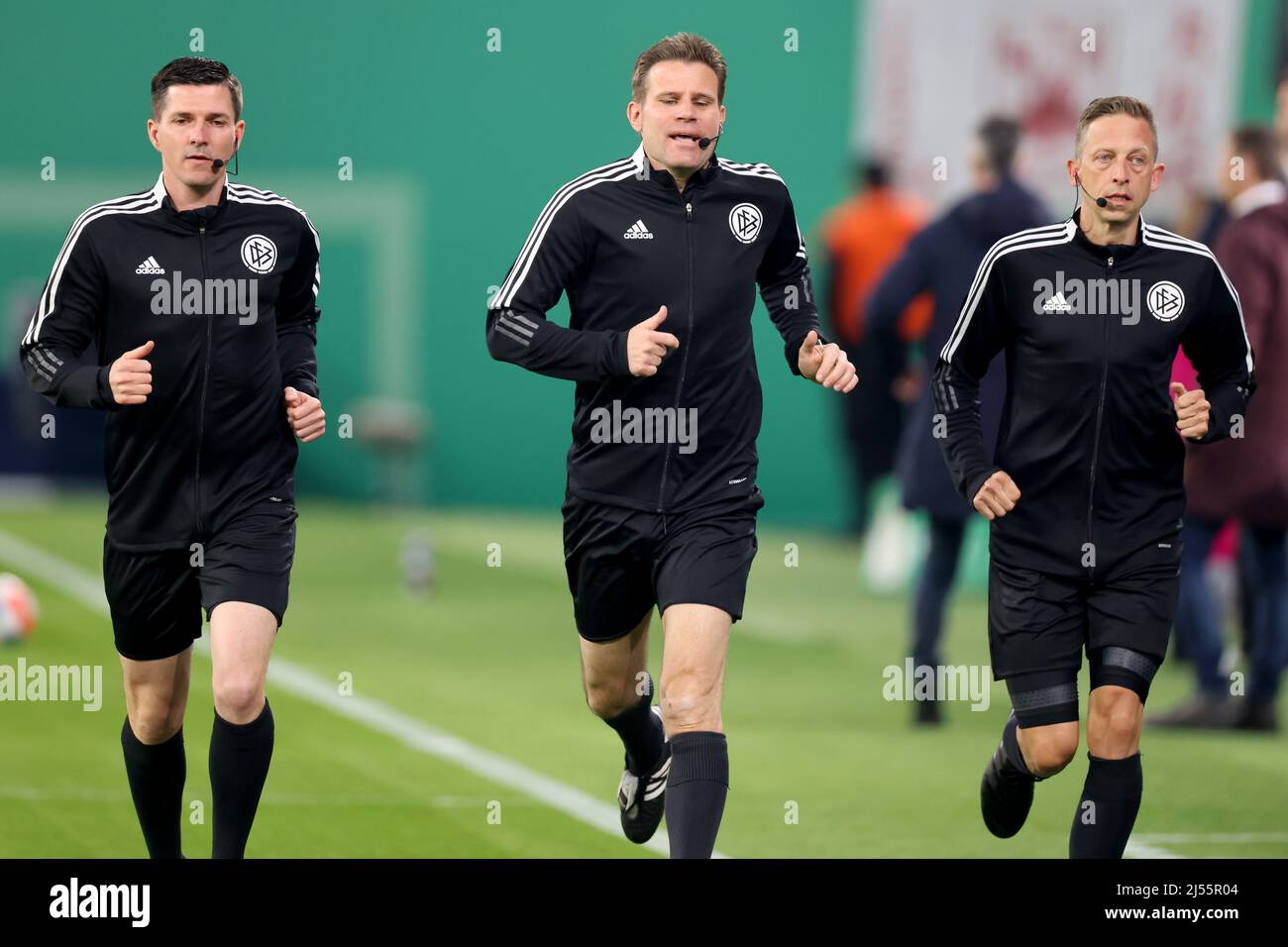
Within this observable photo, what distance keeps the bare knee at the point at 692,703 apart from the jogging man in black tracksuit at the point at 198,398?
Result: 3.62 ft

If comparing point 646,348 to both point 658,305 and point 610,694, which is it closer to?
point 658,305

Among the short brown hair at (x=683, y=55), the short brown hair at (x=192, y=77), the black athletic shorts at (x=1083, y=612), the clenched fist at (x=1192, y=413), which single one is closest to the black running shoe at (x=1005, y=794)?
the black athletic shorts at (x=1083, y=612)

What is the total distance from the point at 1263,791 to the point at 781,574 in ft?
23.6

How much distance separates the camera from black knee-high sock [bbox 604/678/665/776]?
275 inches

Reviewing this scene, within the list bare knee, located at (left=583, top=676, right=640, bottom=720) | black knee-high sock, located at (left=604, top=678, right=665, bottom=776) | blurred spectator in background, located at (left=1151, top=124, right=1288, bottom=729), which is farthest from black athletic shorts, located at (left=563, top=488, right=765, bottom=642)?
blurred spectator in background, located at (left=1151, top=124, right=1288, bottom=729)

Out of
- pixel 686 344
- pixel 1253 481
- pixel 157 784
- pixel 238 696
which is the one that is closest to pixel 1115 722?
pixel 686 344

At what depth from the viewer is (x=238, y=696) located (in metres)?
6.08

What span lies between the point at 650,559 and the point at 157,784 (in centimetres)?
154

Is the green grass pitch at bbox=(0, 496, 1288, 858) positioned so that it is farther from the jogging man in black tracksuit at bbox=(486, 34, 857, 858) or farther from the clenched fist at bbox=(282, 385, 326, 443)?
the clenched fist at bbox=(282, 385, 326, 443)

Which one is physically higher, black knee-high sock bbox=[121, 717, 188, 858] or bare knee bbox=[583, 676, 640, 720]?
bare knee bbox=[583, 676, 640, 720]

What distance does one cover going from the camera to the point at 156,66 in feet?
64.7

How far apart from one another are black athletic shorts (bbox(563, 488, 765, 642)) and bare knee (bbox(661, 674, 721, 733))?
0.23 m

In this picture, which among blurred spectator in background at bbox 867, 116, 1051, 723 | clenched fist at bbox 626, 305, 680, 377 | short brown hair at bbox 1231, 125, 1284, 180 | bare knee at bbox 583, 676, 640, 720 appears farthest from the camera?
short brown hair at bbox 1231, 125, 1284, 180
